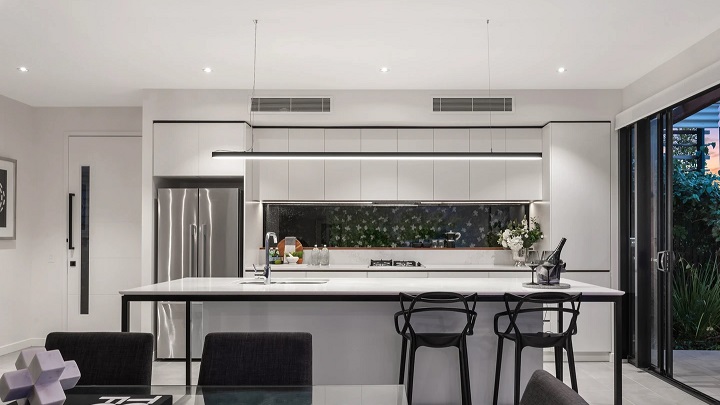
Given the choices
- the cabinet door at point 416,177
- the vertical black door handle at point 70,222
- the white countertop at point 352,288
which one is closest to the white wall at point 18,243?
the vertical black door handle at point 70,222

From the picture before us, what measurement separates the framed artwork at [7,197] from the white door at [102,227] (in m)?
0.57

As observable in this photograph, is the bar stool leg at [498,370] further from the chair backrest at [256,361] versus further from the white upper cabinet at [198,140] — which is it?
the white upper cabinet at [198,140]

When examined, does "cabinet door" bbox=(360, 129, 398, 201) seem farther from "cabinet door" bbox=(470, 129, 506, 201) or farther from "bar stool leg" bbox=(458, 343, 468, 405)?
"bar stool leg" bbox=(458, 343, 468, 405)

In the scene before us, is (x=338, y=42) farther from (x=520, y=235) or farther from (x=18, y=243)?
(x=18, y=243)

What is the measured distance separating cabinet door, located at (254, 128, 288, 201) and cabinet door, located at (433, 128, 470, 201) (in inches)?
63.6

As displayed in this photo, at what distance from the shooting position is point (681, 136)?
15.7ft

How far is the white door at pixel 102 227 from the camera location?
6.51 m

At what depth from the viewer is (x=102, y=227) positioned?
6.53 metres

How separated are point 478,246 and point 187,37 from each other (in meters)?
3.93

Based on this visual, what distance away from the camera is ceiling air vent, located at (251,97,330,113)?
5918 millimetres

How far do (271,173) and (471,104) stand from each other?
2.21 metres

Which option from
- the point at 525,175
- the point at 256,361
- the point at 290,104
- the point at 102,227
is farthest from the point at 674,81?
the point at 102,227

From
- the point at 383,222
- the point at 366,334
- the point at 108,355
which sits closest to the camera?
the point at 108,355

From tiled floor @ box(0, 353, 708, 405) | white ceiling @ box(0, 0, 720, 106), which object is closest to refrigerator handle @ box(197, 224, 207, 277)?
tiled floor @ box(0, 353, 708, 405)
